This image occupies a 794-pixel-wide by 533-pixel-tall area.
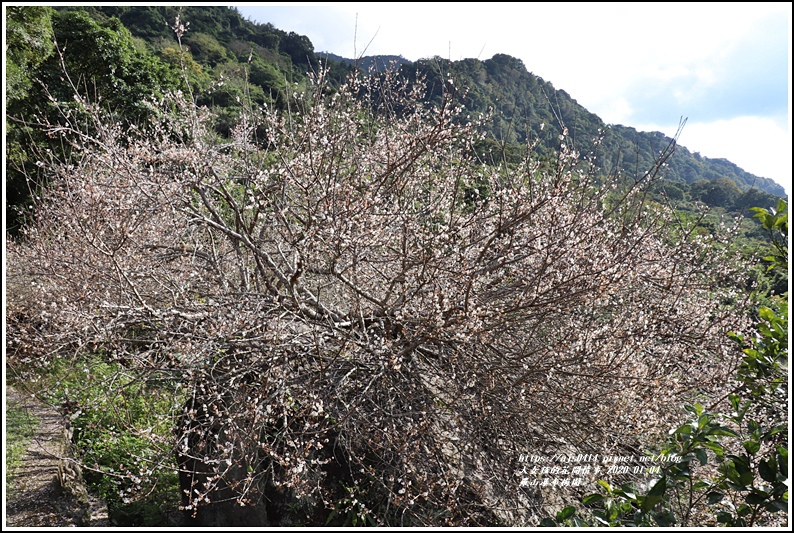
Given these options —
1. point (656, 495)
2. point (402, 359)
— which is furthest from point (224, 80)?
point (656, 495)

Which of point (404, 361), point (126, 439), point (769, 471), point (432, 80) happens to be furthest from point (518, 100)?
point (126, 439)

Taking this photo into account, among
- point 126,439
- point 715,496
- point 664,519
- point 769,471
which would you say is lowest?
point 126,439

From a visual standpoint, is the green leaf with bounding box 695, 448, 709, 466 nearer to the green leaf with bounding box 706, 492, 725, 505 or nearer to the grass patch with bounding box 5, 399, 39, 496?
the green leaf with bounding box 706, 492, 725, 505

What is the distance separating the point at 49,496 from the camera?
329 cm

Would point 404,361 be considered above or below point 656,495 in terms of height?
below

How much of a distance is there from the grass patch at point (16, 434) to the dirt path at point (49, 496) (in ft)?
0.12

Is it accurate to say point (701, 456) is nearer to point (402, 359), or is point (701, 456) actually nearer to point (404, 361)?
point (402, 359)

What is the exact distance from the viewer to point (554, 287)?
262 cm

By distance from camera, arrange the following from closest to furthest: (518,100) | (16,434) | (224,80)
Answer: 1. (16,434)
2. (518,100)
3. (224,80)

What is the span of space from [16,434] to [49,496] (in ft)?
3.54

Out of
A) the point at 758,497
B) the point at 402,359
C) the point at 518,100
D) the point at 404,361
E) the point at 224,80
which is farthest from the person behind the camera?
the point at 224,80

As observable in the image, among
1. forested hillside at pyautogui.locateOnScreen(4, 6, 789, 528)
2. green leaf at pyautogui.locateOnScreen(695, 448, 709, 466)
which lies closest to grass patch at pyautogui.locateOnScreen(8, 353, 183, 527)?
forested hillside at pyautogui.locateOnScreen(4, 6, 789, 528)

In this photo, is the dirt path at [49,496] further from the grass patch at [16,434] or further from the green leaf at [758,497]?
the green leaf at [758,497]

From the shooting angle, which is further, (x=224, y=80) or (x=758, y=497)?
(x=224, y=80)
